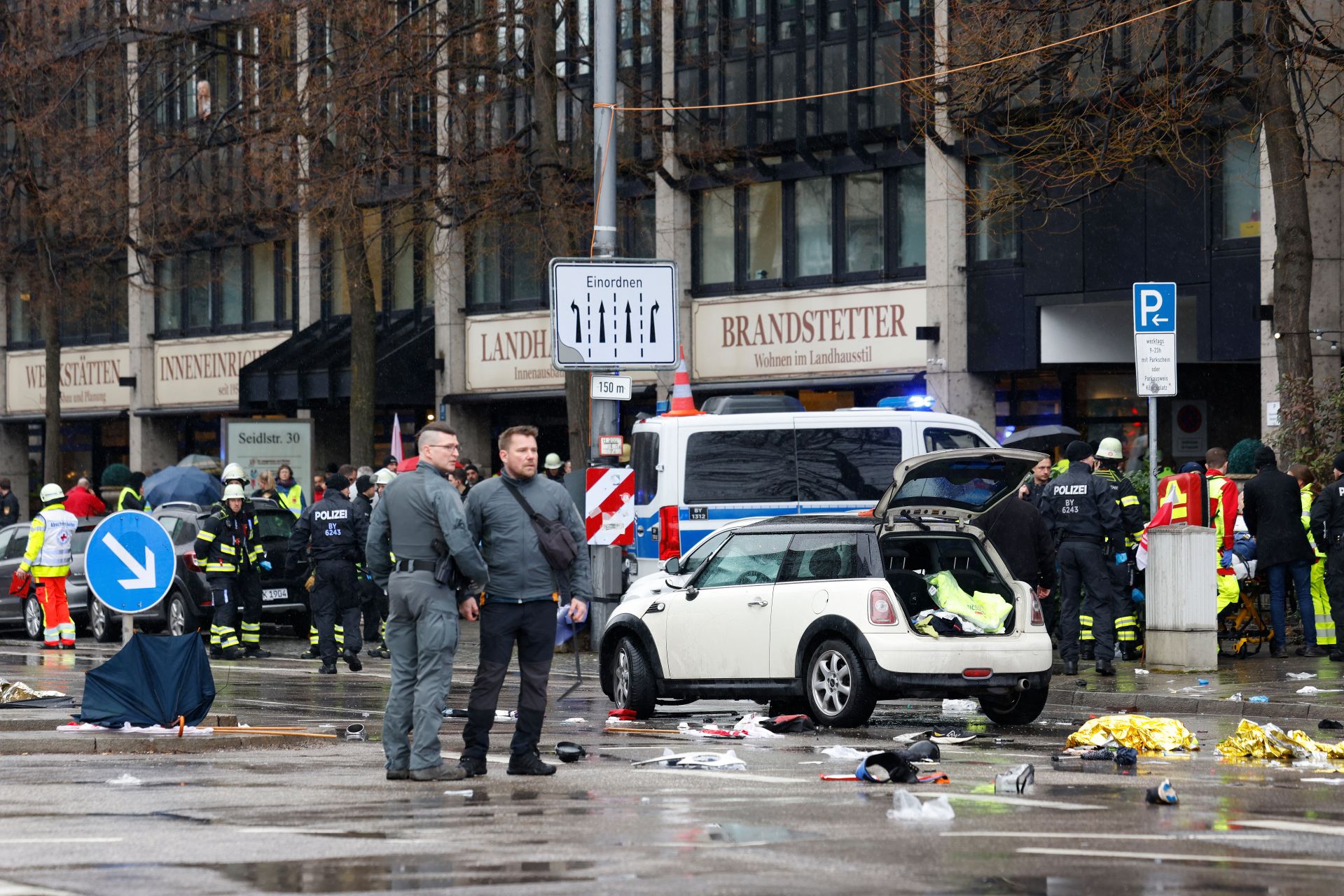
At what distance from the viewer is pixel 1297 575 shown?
64.7ft

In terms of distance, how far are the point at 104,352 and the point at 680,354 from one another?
98.4ft

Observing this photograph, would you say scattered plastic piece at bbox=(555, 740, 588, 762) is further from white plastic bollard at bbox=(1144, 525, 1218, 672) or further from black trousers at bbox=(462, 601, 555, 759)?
white plastic bollard at bbox=(1144, 525, 1218, 672)

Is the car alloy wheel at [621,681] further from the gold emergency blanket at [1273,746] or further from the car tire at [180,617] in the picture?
the car tire at [180,617]

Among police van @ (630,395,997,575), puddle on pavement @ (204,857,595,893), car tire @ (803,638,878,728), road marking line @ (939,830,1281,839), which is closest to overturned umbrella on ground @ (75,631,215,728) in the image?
car tire @ (803,638,878,728)

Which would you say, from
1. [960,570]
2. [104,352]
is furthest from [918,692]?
[104,352]

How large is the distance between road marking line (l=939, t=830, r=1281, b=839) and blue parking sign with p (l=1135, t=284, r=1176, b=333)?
975 cm

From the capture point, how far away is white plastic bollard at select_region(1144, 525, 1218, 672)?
706 inches

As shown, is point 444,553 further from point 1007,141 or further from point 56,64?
point 56,64

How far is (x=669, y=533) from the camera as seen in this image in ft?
67.8

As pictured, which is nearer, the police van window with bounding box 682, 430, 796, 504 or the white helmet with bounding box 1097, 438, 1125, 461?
the white helmet with bounding box 1097, 438, 1125, 461

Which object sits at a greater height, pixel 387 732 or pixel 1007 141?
pixel 1007 141

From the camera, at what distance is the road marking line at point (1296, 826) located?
8.77 metres

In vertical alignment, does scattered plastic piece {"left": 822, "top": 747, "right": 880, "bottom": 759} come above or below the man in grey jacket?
below

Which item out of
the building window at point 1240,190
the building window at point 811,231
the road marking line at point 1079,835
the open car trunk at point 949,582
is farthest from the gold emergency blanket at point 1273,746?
the building window at point 811,231
